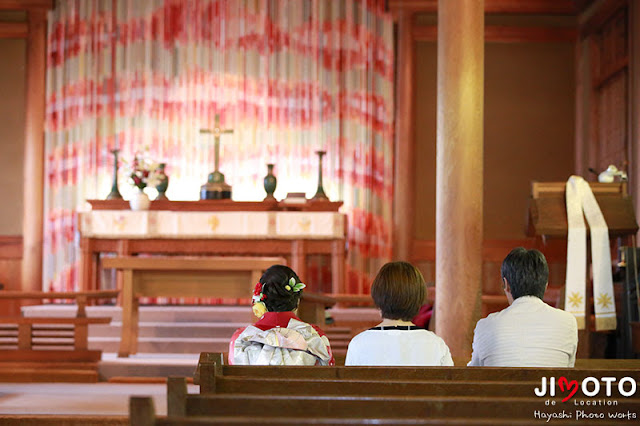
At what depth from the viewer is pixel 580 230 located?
615cm

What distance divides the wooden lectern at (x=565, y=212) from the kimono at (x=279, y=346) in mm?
3045

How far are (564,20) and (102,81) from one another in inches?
218

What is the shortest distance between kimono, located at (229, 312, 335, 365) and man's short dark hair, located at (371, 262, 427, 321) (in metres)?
0.43

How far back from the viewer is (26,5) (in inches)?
421

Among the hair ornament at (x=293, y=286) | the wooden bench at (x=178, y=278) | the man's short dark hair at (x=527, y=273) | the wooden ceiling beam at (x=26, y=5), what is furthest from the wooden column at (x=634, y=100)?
the wooden ceiling beam at (x=26, y=5)

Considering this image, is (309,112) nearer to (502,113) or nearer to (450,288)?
(502,113)

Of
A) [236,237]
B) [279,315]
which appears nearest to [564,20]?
[236,237]

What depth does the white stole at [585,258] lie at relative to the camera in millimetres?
6113

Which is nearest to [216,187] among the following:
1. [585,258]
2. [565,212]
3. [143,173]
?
[143,173]

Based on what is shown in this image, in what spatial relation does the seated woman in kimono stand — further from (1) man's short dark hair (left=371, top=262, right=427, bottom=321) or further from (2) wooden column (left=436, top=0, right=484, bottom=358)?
(2) wooden column (left=436, top=0, right=484, bottom=358)

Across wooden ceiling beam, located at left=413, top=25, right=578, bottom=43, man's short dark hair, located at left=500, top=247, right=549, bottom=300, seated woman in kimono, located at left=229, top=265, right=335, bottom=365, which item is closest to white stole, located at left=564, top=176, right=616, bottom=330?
man's short dark hair, located at left=500, top=247, right=549, bottom=300

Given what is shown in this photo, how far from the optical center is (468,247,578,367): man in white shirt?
11.0 feet

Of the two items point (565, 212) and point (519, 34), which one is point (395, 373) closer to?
point (565, 212)

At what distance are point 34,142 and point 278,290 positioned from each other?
7861 millimetres
